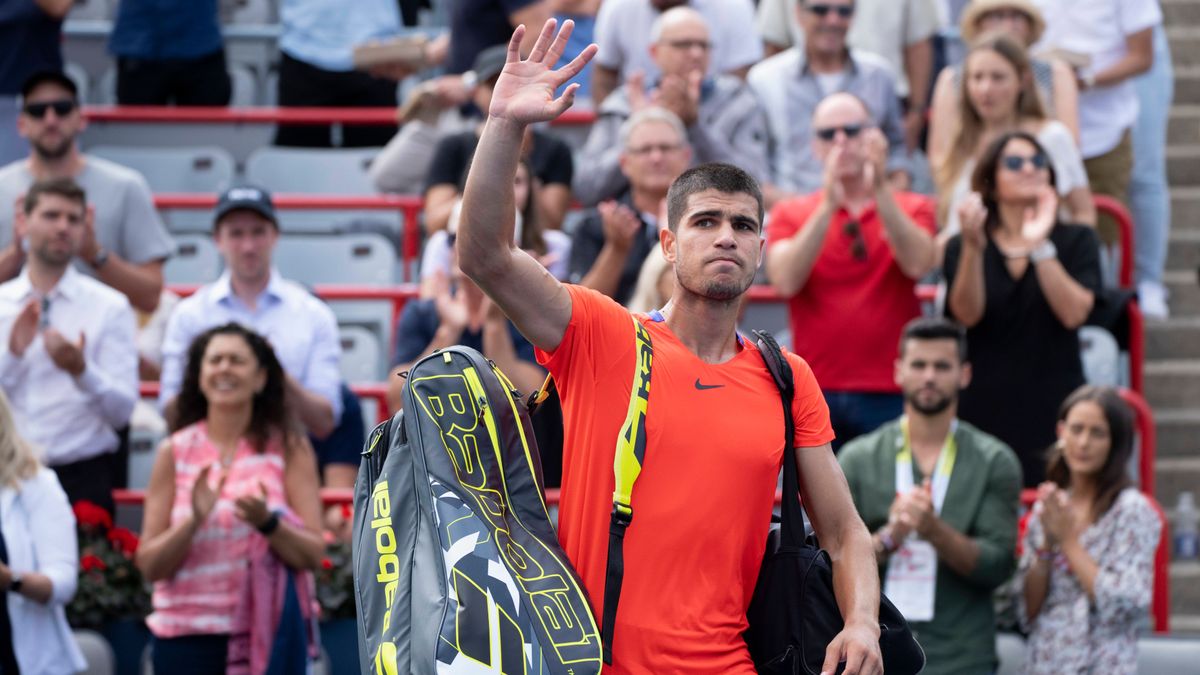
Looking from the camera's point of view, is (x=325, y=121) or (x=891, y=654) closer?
(x=891, y=654)

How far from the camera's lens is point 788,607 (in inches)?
175

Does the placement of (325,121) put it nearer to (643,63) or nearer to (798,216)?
(643,63)

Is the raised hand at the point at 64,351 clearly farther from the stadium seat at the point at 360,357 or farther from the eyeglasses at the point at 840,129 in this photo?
the eyeglasses at the point at 840,129

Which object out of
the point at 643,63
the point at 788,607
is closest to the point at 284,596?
the point at 788,607

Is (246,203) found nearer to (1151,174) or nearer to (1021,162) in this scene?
(1021,162)

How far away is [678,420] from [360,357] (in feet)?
17.5

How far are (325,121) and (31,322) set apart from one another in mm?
3706

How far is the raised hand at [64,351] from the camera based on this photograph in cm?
793

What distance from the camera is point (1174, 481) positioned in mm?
9836

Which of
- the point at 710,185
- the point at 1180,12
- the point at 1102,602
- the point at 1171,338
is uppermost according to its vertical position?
the point at 1180,12

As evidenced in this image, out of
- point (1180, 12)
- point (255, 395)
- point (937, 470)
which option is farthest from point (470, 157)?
point (1180, 12)

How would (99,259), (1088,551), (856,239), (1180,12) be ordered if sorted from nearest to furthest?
(1088,551)
(856,239)
(99,259)
(1180,12)

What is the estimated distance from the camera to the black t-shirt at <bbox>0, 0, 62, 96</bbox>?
34.6 feet

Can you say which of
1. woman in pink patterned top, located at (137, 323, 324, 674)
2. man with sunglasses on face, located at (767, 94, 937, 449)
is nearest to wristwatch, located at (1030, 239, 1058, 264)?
man with sunglasses on face, located at (767, 94, 937, 449)
